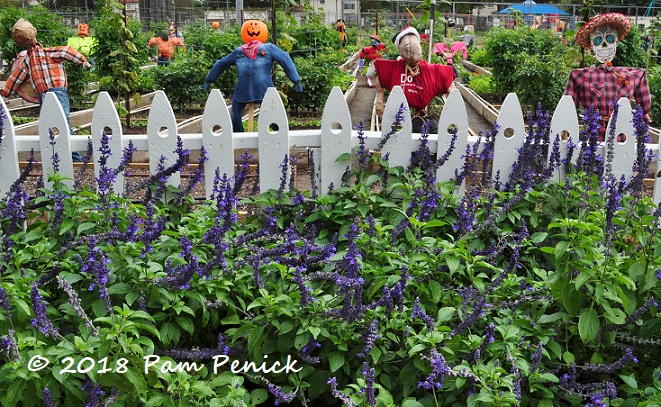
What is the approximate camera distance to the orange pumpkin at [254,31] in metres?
8.12

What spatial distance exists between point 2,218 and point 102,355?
152cm

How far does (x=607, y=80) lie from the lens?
253 inches

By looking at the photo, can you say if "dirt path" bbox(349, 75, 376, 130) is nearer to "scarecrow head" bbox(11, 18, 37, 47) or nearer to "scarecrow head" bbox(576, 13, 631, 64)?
"scarecrow head" bbox(11, 18, 37, 47)

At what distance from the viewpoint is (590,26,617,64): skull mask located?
6629mm

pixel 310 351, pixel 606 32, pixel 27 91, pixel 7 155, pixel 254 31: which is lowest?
pixel 310 351

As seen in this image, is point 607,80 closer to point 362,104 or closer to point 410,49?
point 410,49

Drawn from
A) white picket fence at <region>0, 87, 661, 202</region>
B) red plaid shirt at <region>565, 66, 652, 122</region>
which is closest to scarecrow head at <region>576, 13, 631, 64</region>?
red plaid shirt at <region>565, 66, 652, 122</region>

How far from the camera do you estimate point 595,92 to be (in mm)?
6402

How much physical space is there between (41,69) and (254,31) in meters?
2.40

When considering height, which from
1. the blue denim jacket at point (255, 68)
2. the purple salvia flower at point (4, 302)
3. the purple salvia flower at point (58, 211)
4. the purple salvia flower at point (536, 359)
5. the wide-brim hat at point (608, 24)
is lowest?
the purple salvia flower at point (536, 359)

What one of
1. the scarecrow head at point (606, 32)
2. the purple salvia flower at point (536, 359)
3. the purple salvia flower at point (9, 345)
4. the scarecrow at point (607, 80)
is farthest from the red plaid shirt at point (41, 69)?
the purple salvia flower at point (536, 359)

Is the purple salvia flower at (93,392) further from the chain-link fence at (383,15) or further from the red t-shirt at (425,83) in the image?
the chain-link fence at (383,15)

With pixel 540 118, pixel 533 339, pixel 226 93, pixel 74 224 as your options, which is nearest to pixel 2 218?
pixel 74 224

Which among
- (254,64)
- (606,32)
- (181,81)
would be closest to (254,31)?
(254,64)
